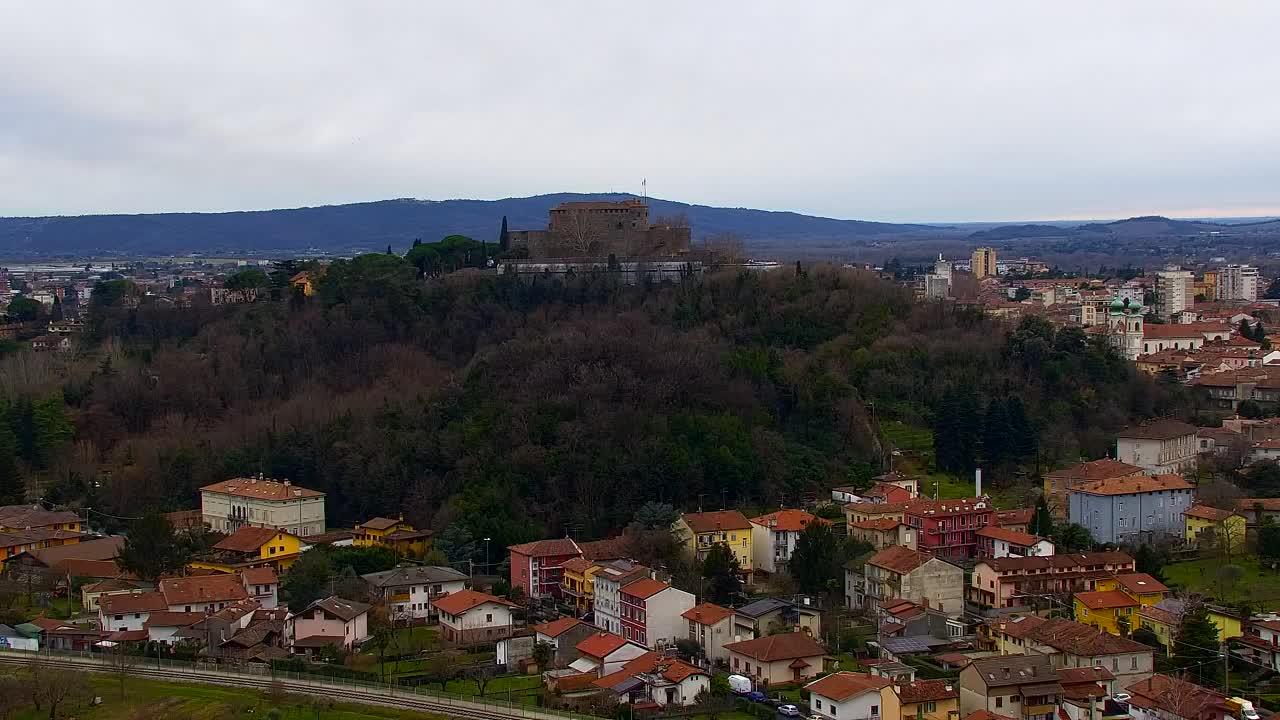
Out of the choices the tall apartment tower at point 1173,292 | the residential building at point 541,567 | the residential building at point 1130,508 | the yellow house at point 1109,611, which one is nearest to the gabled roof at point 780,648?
the yellow house at point 1109,611

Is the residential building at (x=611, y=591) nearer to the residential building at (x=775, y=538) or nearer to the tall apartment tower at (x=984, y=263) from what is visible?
the residential building at (x=775, y=538)

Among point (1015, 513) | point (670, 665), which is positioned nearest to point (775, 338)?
point (1015, 513)

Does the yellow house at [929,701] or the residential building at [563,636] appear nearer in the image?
the yellow house at [929,701]

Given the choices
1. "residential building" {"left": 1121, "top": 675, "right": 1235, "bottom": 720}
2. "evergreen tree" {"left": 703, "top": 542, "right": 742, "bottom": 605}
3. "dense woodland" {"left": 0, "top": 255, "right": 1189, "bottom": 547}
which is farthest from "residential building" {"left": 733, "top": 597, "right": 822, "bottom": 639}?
"dense woodland" {"left": 0, "top": 255, "right": 1189, "bottom": 547}

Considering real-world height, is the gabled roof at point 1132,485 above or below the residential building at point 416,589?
above

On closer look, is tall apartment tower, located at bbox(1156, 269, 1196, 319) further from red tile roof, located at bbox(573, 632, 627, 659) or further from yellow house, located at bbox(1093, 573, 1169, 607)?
red tile roof, located at bbox(573, 632, 627, 659)

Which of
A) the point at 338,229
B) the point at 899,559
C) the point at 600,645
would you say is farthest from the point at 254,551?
the point at 338,229

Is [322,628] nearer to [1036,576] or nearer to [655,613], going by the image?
[655,613]
